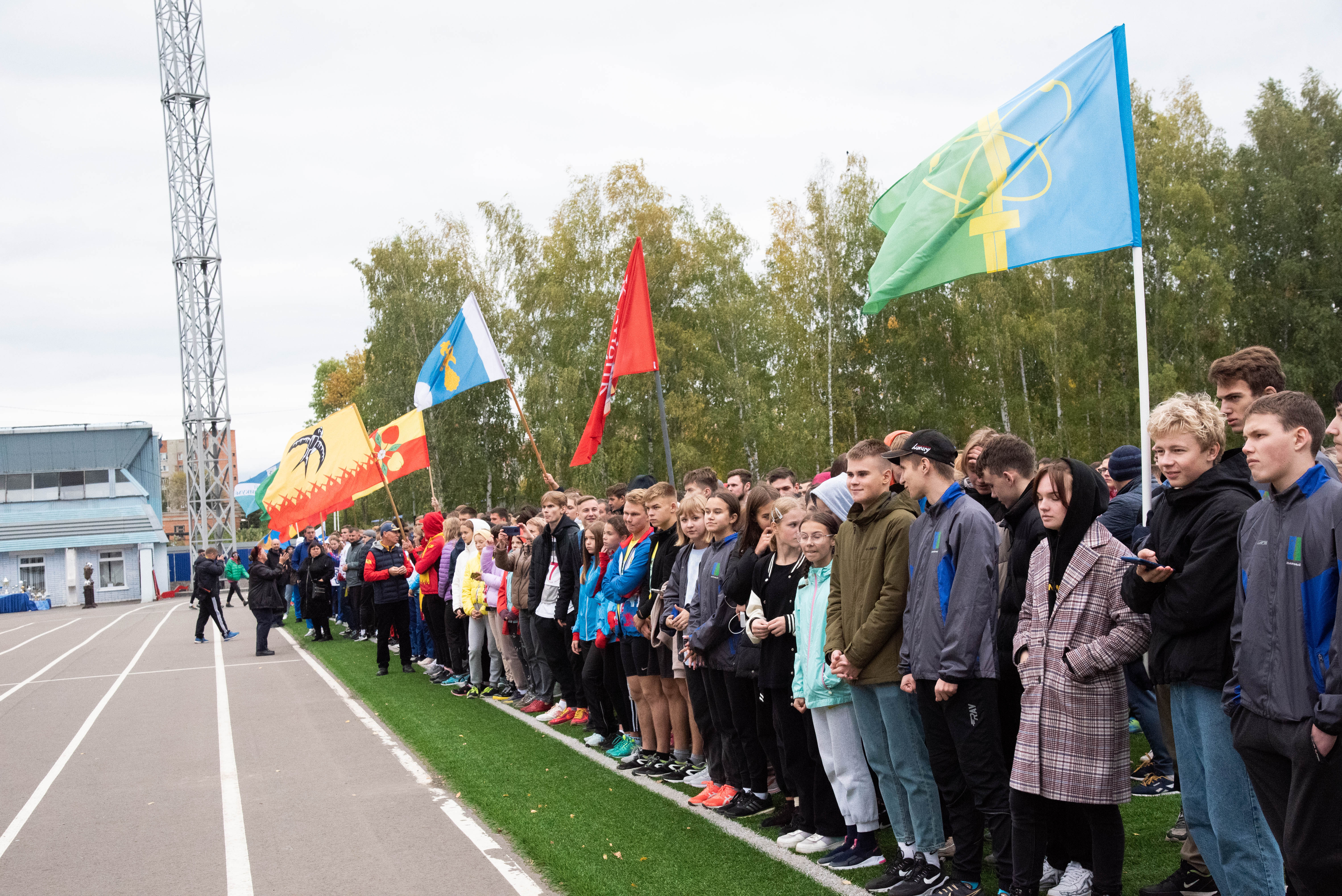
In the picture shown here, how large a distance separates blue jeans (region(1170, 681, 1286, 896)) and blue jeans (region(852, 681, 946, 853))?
146 centimetres

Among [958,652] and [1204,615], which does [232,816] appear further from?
[1204,615]

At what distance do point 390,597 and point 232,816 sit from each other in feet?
27.1

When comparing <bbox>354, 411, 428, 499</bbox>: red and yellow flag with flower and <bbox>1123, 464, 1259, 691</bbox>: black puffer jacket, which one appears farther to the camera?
<bbox>354, 411, 428, 499</bbox>: red and yellow flag with flower

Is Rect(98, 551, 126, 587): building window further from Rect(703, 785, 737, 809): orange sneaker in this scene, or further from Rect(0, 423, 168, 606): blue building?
Rect(703, 785, 737, 809): orange sneaker

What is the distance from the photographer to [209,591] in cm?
2234

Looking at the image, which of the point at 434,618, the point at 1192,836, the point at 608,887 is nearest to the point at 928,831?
the point at 1192,836

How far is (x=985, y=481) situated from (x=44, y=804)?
790 centimetres

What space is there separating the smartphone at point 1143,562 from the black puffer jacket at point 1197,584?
0.04 metres

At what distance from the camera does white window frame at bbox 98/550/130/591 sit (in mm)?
56062

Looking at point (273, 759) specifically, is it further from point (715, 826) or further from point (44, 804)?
point (715, 826)

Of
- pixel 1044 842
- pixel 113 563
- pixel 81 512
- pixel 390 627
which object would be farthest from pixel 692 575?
pixel 81 512

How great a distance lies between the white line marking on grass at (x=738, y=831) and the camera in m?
5.49

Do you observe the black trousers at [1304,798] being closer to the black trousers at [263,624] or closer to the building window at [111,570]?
the black trousers at [263,624]

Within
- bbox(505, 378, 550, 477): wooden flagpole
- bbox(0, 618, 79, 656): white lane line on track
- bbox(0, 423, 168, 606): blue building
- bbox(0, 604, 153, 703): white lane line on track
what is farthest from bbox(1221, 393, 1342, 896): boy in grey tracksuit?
bbox(0, 423, 168, 606): blue building
